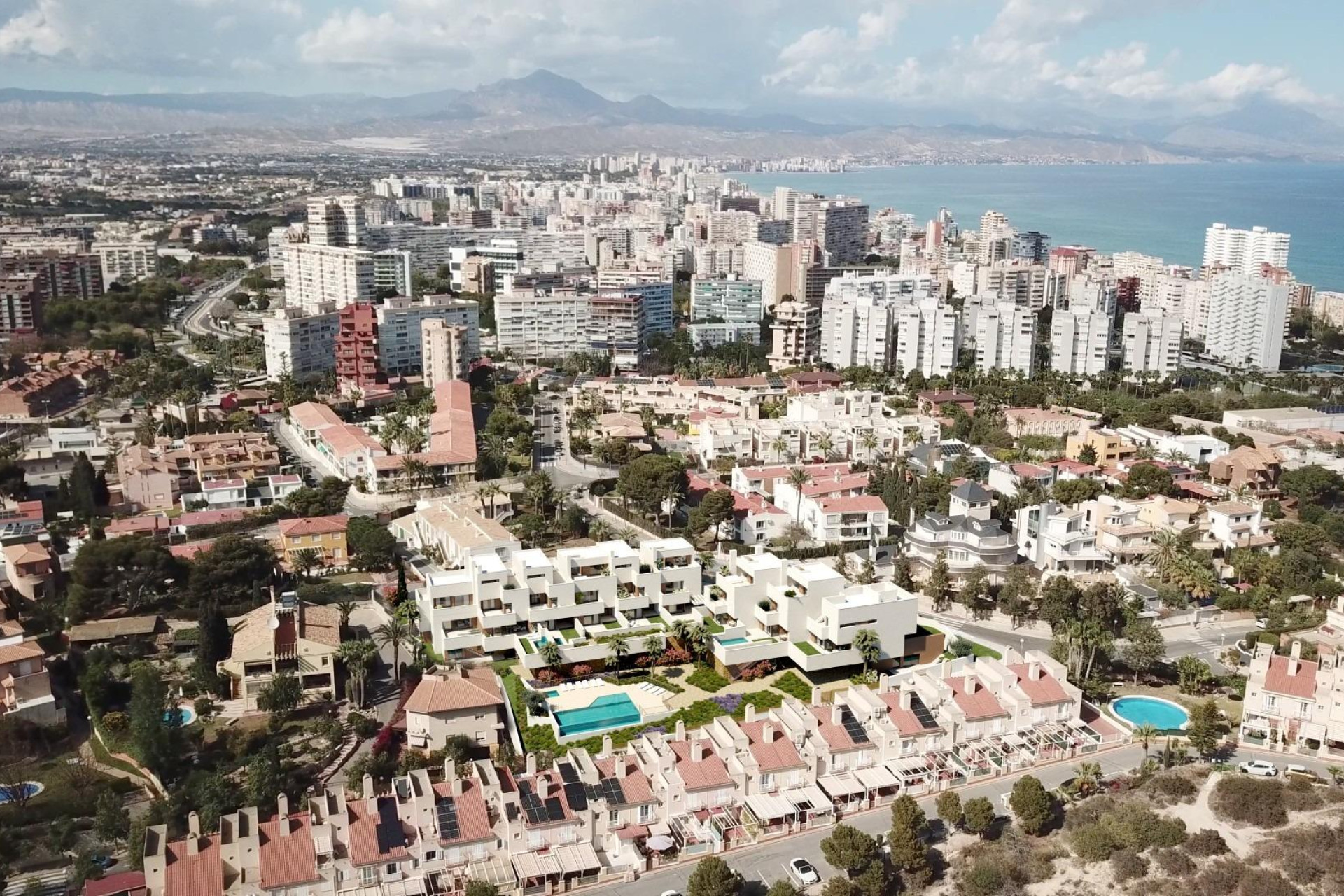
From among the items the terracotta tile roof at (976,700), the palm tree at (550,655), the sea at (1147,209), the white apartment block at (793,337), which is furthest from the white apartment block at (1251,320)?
the palm tree at (550,655)

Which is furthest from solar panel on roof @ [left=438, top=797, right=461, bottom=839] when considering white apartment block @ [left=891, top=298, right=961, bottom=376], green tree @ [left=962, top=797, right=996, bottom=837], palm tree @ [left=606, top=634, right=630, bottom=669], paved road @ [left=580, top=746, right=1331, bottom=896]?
white apartment block @ [left=891, top=298, right=961, bottom=376]

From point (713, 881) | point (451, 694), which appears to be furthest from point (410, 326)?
point (713, 881)

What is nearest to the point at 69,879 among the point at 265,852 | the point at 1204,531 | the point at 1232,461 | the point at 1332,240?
the point at 265,852

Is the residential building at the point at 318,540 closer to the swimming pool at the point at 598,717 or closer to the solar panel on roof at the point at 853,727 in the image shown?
the swimming pool at the point at 598,717

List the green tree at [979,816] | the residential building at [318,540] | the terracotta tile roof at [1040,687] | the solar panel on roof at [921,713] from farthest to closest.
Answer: the residential building at [318,540]
the terracotta tile roof at [1040,687]
the solar panel on roof at [921,713]
the green tree at [979,816]

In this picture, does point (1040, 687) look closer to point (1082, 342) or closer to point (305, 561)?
point (305, 561)

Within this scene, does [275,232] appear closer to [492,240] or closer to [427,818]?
[492,240]

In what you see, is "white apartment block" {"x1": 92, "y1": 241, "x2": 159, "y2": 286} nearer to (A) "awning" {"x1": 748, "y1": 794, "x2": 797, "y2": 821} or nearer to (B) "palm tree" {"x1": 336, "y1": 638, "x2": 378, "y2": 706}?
(B) "palm tree" {"x1": 336, "y1": 638, "x2": 378, "y2": 706}
